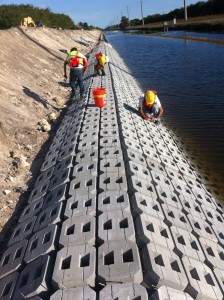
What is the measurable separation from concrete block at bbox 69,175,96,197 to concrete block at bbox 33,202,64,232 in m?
0.39

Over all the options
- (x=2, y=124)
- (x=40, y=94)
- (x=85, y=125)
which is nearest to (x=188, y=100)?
(x=40, y=94)

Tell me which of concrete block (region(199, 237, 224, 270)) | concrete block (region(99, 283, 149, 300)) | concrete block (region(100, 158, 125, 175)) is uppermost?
concrete block (region(100, 158, 125, 175))

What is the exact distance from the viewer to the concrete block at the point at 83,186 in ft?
18.5

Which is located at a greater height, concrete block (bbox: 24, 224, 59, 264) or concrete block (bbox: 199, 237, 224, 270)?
concrete block (bbox: 24, 224, 59, 264)

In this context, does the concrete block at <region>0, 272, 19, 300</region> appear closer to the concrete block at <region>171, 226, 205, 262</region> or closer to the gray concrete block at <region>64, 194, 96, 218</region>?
the gray concrete block at <region>64, 194, 96, 218</region>

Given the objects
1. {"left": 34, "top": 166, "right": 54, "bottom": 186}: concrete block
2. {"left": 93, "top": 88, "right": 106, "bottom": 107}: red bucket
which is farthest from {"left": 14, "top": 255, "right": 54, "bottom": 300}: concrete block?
{"left": 93, "top": 88, "right": 106, "bottom": 107}: red bucket

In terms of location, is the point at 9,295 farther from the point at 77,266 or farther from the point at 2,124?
the point at 2,124

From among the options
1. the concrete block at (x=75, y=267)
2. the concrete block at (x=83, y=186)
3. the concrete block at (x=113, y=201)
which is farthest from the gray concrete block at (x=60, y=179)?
the concrete block at (x=75, y=267)

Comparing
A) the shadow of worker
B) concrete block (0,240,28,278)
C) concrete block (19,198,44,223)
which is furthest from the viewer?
the shadow of worker

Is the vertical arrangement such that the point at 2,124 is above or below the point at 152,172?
above

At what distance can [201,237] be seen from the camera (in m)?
5.15

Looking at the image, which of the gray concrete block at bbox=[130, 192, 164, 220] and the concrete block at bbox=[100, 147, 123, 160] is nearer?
the gray concrete block at bbox=[130, 192, 164, 220]

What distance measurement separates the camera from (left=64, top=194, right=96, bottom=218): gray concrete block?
5.04m

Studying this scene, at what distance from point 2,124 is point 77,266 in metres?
6.24
